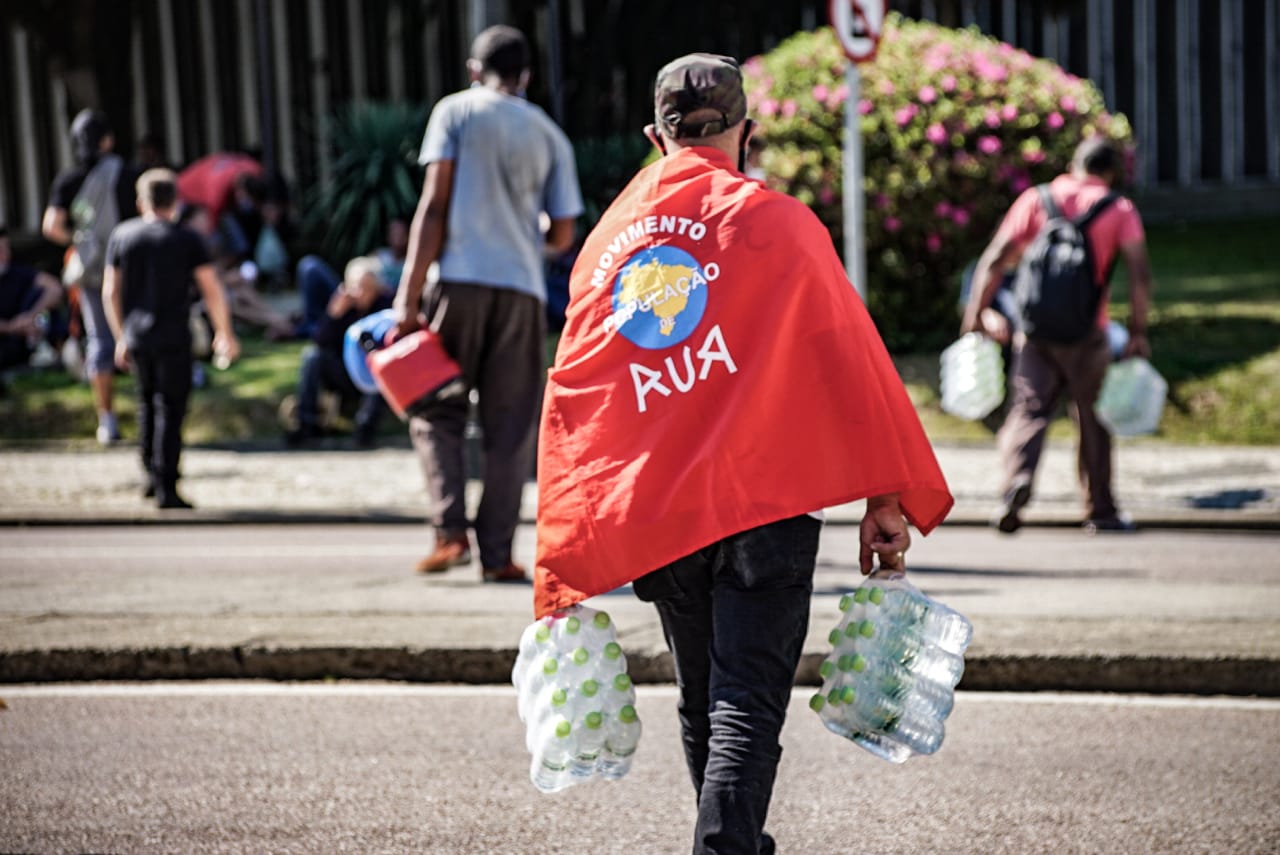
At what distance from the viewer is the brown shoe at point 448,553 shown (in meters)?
7.60

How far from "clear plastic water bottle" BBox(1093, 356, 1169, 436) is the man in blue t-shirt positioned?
343 centimetres

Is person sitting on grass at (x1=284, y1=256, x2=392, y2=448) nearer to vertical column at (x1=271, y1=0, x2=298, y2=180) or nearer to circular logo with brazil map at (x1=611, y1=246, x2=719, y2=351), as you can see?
circular logo with brazil map at (x1=611, y1=246, x2=719, y2=351)

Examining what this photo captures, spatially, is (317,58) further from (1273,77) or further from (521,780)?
(521,780)

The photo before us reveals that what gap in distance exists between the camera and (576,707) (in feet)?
11.8

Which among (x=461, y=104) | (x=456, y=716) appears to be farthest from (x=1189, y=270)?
(x=456, y=716)

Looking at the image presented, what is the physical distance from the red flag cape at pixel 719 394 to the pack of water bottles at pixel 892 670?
0.20 m

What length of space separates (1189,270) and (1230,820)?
16.1m

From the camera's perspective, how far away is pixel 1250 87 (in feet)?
88.3

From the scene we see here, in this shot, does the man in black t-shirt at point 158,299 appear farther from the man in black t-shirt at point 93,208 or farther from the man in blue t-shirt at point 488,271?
the man in blue t-shirt at point 488,271

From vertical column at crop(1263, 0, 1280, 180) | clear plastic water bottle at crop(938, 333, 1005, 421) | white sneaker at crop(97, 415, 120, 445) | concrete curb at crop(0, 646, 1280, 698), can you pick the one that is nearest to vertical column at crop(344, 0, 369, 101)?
vertical column at crop(1263, 0, 1280, 180)

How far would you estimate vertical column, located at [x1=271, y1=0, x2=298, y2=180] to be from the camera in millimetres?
25391

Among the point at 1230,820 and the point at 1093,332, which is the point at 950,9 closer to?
the point at 1093,332

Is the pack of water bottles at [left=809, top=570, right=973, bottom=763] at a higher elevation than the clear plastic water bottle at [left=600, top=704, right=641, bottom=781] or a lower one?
higher

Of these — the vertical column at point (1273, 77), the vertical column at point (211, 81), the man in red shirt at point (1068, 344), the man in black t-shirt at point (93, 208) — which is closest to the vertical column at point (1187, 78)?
the vertical column at point (1273, 77)
